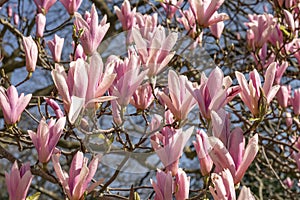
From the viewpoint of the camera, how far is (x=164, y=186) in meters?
0.96

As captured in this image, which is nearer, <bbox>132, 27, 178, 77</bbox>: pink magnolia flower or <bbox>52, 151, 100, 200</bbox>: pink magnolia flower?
<bbox>52, 151, 100, 200</bbox>: pink magnolia flower

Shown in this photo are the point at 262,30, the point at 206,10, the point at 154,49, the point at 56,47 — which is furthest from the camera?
the point at 262,30

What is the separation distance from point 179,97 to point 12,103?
14.8 inches

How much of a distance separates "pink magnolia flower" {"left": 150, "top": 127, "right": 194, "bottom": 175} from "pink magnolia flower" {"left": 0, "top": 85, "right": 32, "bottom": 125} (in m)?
0.32

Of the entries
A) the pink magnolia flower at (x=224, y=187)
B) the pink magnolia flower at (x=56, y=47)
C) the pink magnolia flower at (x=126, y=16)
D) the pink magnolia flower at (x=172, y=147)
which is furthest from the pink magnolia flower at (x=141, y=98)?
the pink magnolia flower at (x=126, y=16)

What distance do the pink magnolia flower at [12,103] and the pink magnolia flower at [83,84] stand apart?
20 centimetres

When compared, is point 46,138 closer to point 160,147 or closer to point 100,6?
point 160,147

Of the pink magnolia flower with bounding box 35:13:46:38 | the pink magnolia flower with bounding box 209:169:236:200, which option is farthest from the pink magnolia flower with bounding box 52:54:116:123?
the pink magnolia flower with bounding box 35:13:46:38

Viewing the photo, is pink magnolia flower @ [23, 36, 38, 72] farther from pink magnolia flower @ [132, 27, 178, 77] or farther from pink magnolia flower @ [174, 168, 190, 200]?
pink magnolia flower @ [174, 168, 190, 200]

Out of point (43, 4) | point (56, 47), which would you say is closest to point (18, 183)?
point (56, 47)

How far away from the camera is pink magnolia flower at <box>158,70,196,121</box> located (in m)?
1.01

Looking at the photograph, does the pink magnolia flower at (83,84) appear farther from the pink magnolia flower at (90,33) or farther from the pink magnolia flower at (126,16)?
the pink magnolia flower at (126,16)

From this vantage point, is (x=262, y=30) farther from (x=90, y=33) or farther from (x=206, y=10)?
(x=90, y=33)

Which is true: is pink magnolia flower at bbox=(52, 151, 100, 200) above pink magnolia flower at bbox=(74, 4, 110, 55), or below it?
below
